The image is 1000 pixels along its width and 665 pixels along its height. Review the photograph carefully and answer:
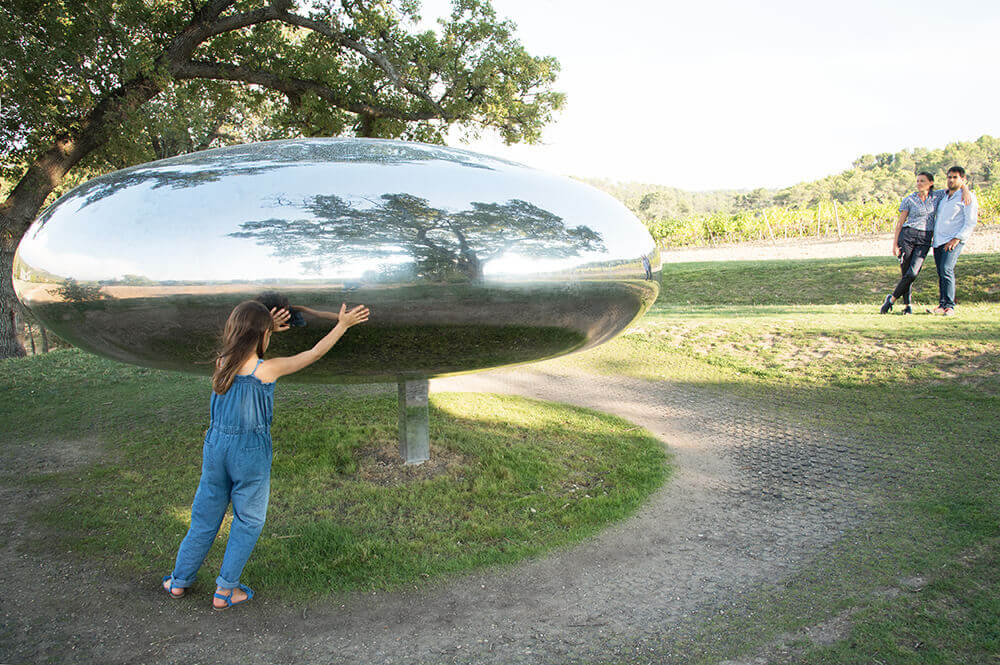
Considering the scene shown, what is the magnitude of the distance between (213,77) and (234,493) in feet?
41.8

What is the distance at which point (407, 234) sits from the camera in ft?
8.11

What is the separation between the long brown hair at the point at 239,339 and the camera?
2.48 metres

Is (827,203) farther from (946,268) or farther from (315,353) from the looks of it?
(315,353)

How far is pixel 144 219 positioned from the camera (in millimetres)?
2527

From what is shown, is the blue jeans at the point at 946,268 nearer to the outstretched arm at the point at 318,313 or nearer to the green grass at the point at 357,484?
the green grass at the point at 357,484

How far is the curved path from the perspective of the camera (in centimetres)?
258

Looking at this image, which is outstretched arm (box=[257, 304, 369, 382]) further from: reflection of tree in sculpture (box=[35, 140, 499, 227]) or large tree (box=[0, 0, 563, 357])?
large tree (box=[0, 0, 563, 357])

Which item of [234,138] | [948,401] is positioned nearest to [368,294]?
[948,401]

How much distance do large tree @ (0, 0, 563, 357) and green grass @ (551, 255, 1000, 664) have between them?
6.59m

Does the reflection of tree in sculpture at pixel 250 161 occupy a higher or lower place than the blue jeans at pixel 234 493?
higher

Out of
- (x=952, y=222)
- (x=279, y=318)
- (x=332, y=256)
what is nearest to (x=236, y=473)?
(x=279, y=318)

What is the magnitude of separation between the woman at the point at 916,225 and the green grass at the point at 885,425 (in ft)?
2.57

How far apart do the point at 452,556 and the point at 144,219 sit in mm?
2169

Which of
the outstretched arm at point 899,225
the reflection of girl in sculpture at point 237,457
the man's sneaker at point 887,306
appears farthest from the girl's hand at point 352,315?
the man's sneaker at point 887,306
